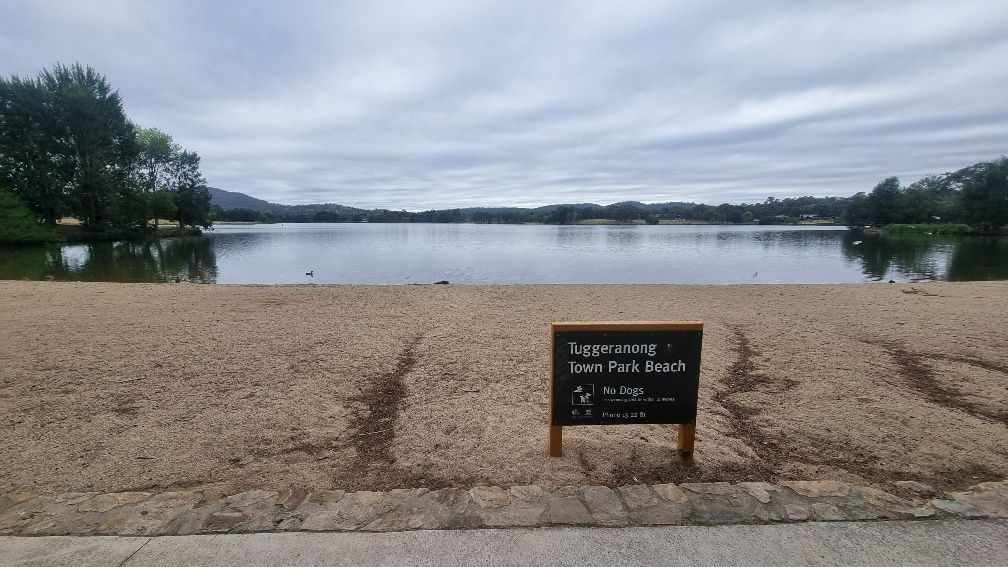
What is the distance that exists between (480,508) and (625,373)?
1.30 meters

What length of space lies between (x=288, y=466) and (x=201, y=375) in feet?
9.47

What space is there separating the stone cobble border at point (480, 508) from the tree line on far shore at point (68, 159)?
47780mm

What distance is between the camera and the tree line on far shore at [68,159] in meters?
39.9

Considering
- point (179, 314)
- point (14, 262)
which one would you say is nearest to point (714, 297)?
point (179, 314)

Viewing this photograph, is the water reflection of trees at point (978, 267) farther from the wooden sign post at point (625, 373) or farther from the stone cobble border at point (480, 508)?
the wooden sign post at point (625, 373)

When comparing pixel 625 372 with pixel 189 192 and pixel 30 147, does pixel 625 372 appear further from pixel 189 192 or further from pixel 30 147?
pixel 189 192

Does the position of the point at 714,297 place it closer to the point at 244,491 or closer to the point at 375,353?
the point at 375,353

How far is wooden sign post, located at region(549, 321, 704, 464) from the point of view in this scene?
3111mm

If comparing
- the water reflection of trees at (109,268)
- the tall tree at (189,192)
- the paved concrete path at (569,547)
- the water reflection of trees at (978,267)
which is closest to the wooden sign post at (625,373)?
the paved concrete path at (569,547)

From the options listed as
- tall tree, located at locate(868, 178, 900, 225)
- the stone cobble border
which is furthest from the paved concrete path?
tall tree, located at locate(868, 178, 900, 225)

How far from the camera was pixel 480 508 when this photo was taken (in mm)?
2600

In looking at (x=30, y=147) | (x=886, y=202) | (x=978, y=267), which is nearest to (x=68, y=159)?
(x=30, y=147)

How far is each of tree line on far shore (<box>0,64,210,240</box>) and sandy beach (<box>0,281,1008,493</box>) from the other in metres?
43.4

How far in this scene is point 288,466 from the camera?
337 centimetres
